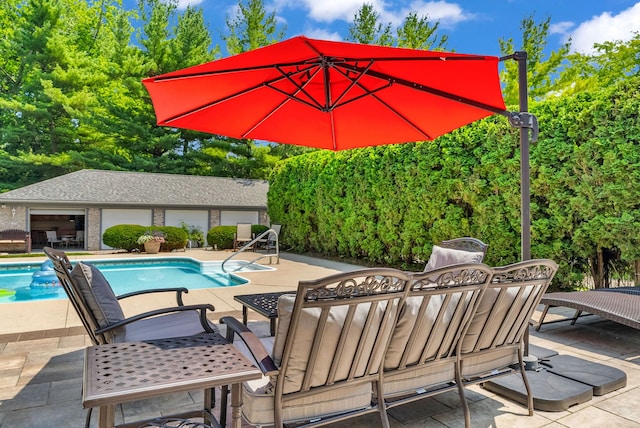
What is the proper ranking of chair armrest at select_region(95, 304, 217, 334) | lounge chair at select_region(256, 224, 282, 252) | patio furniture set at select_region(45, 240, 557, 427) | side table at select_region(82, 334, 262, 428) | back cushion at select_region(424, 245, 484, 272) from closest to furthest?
side table at select_region(82, 334, 262, 428) → patio furniture set at select_region(45, 240, 557, 427) → chair armrest at select_region(95, 304, 217, 334) → back cushion at select_region(424, 245, 484, 272) → lounge chair at select_region(256, 224, 282, 252)

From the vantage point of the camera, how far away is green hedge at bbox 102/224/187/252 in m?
15.4

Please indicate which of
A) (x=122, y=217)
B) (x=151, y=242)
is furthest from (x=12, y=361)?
(x=122, y=217)

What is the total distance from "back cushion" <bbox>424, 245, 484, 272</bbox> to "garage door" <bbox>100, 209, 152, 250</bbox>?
16.5 meters

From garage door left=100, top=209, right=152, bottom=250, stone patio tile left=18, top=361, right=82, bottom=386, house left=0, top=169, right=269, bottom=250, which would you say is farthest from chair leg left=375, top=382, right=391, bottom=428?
garage door left=100, top=209, right=152, bottom=250

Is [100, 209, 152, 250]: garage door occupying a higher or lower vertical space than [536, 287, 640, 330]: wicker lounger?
higher

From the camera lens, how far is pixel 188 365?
5.58 feet

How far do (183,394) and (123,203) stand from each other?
16.5 metres

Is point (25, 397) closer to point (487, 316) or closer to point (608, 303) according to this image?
point (487, 316)

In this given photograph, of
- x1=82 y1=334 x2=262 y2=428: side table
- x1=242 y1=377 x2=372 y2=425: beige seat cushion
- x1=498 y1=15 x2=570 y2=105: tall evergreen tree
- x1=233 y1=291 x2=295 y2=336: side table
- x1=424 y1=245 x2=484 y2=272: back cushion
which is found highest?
x1=498 y1=15 x2=570 y2=105: tall evergreen tree

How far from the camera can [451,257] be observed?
16.5 feet

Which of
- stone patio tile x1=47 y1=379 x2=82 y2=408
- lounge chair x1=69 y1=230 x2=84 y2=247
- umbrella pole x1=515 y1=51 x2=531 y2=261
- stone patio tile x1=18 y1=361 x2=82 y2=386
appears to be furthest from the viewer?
lounge chair x1=69 y1=230 x2=84 y2=247

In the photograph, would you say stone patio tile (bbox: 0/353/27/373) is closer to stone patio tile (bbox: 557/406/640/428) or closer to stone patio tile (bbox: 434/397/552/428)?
stone patio tile (bbox: 434/397/552/428)

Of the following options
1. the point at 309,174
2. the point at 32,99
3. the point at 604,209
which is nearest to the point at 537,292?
the point at 604,209

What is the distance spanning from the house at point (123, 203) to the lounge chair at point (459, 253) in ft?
50.1
